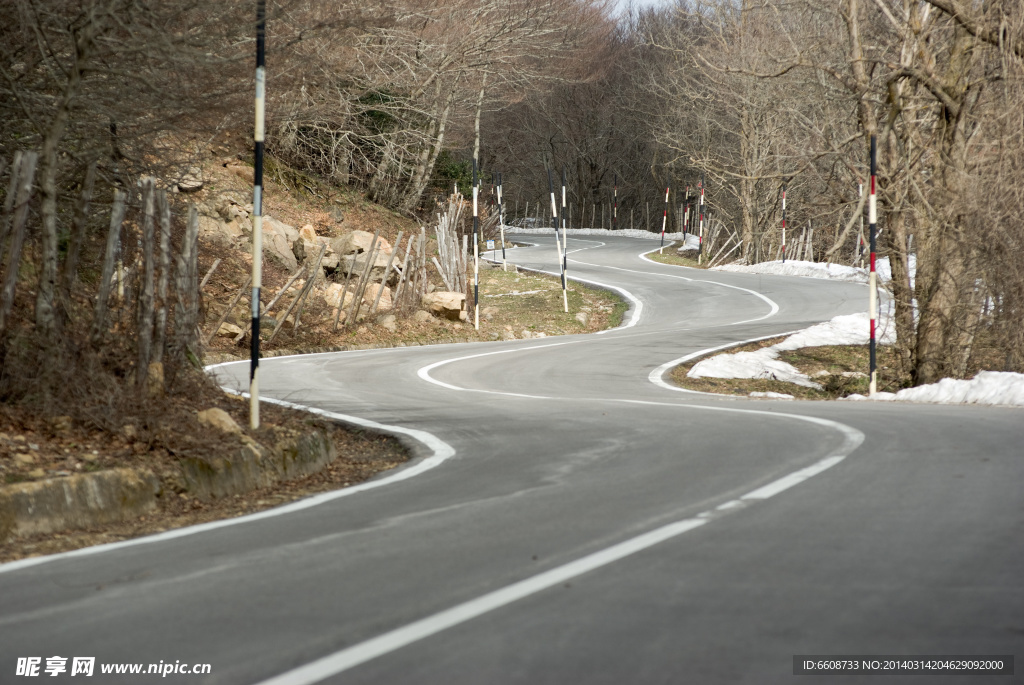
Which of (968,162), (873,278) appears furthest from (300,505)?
(968,162)

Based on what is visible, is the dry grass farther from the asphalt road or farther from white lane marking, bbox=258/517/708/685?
white lane marking, bbox=258/517/708/685

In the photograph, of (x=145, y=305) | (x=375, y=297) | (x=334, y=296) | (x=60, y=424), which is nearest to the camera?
(x=60, y=424)

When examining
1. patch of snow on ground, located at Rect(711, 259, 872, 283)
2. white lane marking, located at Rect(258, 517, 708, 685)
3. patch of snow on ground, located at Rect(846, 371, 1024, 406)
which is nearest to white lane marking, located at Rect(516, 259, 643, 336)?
patch of snow on ground, located at Rect(711, 259, 872, 283)

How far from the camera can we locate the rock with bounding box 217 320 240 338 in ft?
63.2

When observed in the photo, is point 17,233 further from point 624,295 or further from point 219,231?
point 624,295

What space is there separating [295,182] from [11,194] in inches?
931

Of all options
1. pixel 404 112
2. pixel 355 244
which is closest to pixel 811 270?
pixel 404 112

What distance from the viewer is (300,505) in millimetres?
6805

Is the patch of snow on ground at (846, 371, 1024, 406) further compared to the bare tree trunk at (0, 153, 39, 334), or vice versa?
the patch of snow on ground at (846, 371, 1024, 406)

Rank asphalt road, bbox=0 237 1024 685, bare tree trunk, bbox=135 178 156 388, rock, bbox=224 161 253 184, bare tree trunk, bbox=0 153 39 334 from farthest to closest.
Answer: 1. rock, bbox=224 161 253 184
2. bare tree trunk, bbox=135 178 156 388
3. bare tree trunk, bbox=0 153 39 334
4. asphalt road, bbox=0 237 1024 685

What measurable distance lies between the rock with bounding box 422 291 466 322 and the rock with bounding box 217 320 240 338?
521 centimetres

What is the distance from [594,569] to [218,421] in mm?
4346

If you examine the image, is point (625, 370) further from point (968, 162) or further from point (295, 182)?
point (295, 182)

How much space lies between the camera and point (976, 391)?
12164 millimetres
